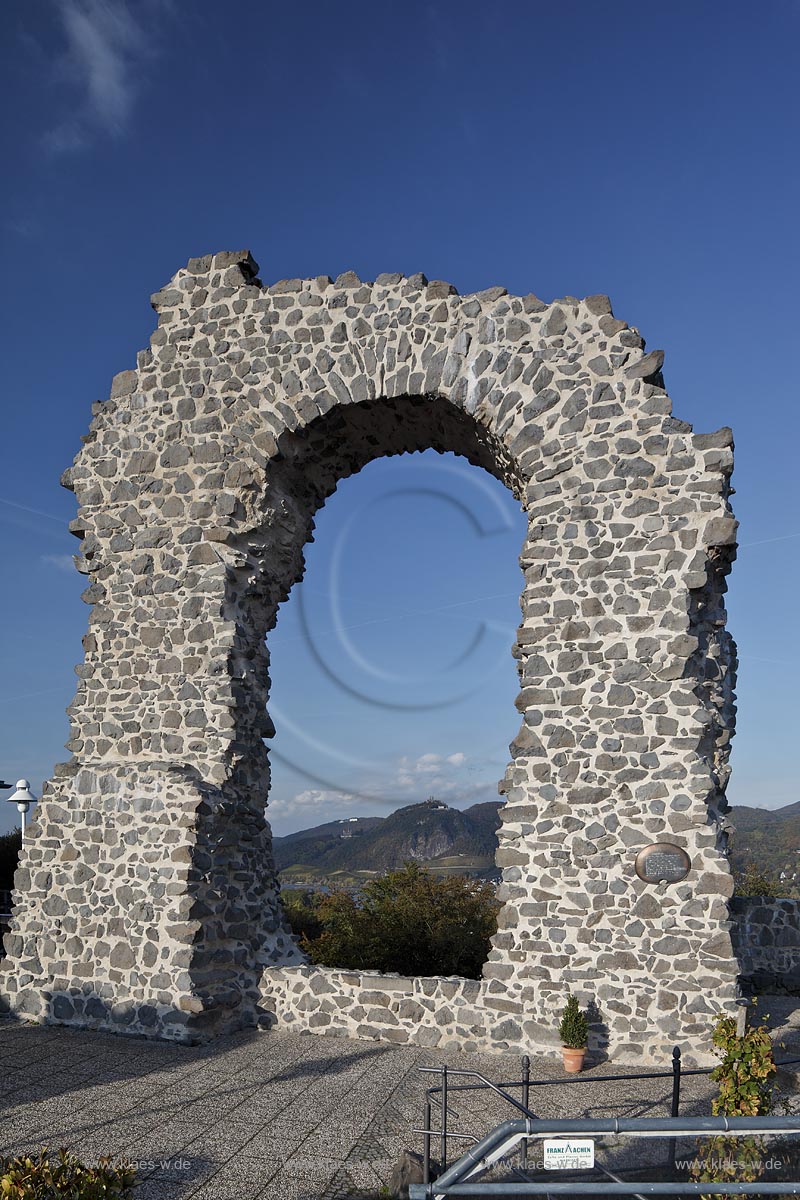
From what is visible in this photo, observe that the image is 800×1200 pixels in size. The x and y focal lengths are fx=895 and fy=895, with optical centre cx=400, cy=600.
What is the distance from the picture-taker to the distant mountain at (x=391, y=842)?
3428 centimetres

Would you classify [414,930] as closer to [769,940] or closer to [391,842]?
[769,940]

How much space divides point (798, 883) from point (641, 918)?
2537 centimetres

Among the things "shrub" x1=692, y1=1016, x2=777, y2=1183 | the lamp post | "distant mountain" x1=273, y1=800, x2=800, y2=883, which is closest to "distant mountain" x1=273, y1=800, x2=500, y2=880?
"distant mountain" x1=273, y1=800, x2=800, y2=883

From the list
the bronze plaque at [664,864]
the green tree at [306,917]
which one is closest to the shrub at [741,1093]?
the bronze plaque at [664,864]

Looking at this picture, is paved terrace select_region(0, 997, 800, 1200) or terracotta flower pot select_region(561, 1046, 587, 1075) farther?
terracotta flower pot select_region(561, 1046, 587, 1075)

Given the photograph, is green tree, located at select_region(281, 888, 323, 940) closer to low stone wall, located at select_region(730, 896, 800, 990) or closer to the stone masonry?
the stone masonry

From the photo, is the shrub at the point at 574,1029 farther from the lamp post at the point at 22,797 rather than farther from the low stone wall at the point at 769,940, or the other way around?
the lamp post at the point at 22,797

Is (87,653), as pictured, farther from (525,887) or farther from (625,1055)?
(625,1055)

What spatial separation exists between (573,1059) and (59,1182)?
4.94 m

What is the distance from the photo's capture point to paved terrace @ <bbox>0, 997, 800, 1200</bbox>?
5.33m

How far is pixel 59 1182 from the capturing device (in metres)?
3.88

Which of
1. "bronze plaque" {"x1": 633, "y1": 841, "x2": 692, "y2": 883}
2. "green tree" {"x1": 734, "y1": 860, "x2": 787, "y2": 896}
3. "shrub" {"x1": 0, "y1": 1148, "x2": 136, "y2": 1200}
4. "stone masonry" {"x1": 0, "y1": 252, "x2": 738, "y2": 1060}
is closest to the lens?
"shrub" {"x1": 0, "y1": 1148, "x2": 136, "y2": 1200}

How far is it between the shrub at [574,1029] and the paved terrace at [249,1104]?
27 centimetres

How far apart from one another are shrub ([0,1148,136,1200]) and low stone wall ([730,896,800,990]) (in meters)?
9.22
